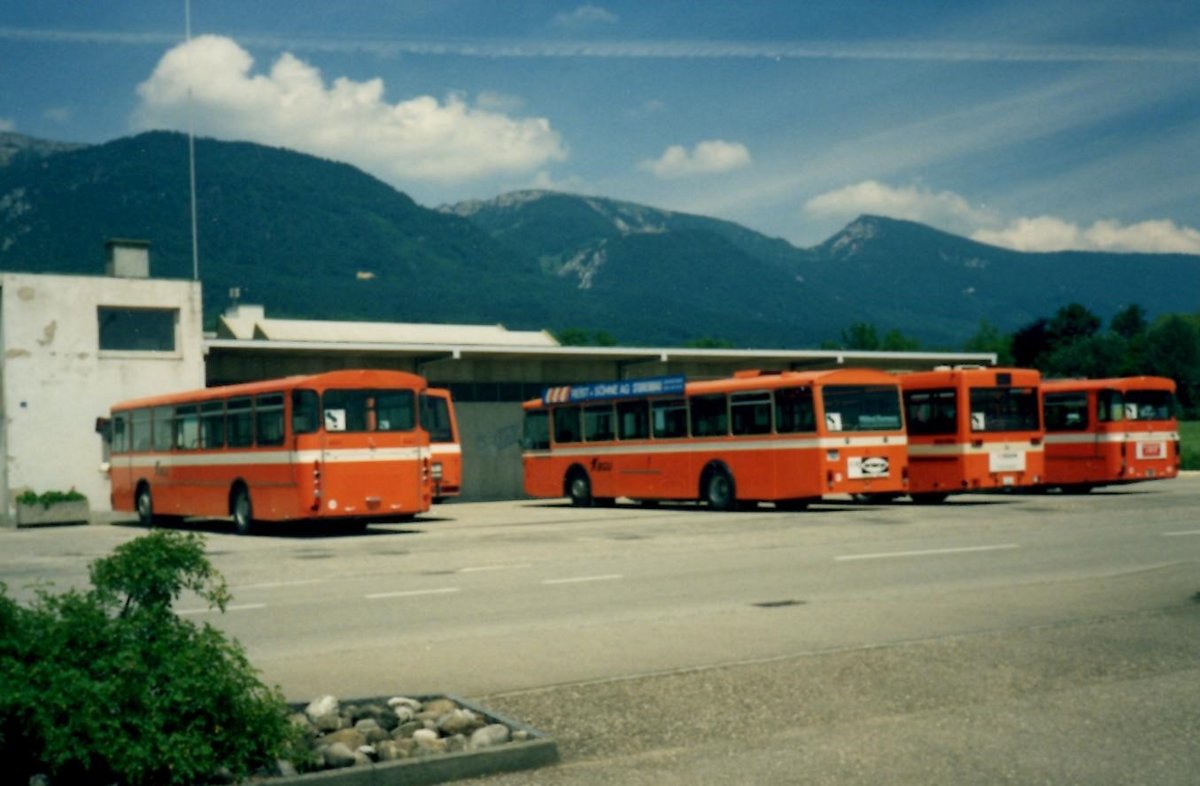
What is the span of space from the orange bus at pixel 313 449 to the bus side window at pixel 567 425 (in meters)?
8.49

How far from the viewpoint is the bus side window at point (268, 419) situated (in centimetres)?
2355

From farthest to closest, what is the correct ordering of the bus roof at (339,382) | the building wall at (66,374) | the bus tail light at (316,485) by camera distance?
1. the building wall at (66,374)
2. the bus roof at (339,382)
3. the bus tail light at (316,485)

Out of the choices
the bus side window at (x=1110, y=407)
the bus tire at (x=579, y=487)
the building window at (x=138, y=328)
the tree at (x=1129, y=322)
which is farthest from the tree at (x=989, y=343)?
the building window at (x=138, y=328)

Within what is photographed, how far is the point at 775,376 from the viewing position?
27.7 metres

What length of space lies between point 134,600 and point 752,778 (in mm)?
2919

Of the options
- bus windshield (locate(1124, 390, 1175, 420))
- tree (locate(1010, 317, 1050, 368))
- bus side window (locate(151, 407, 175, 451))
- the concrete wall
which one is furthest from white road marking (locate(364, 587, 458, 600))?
tree (locate(1010, 317, 1050, 368))

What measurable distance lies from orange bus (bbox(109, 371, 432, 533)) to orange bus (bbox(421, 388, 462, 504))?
21.4 ft

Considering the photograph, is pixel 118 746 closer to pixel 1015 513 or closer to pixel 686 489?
pixel 1015 513

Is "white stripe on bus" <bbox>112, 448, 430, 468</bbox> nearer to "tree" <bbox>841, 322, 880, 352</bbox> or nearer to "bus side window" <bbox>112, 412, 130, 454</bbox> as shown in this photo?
"bus side window" <bbox>112, 412, 130, 454</bbox>

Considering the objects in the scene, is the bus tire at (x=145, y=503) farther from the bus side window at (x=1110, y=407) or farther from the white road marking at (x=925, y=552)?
the bus side window at (x=1110, y=407)

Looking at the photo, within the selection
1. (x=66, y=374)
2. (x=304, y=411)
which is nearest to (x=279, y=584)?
(x=304, y=411)

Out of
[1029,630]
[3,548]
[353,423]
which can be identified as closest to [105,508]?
[3,548]

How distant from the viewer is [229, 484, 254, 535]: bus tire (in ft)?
80.9

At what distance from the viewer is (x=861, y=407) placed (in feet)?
88.4
